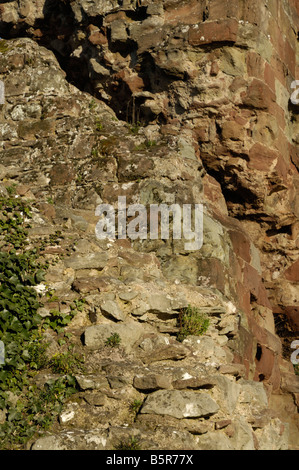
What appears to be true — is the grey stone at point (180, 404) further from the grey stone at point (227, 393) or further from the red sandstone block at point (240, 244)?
the red sandstone block at point (240, 244)

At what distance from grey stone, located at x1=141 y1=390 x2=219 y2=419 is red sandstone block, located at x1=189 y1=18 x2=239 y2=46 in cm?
464

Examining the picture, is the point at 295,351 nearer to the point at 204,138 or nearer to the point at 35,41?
the point at 204,138

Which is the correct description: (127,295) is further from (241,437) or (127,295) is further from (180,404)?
(241,437)

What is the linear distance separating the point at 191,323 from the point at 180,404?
3.71 feet

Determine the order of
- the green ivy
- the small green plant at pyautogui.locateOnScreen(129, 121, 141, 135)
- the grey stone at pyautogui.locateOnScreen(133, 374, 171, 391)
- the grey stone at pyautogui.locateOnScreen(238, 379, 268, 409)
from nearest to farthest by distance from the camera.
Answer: the green ivy → the grey stone at pyautogui.locateOnScreen(133, 374, 171, 391) → the grey stone at pyautogui.locateOnScreen(238, 379, 268, 409) → the small green plant at pyautogui.locateOnScreen(129, 121, 141, 135)

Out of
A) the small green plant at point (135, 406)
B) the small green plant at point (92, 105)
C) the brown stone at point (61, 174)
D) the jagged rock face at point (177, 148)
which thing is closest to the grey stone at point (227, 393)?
the jagged rock face at point (177, 148)

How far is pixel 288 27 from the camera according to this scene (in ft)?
29.7

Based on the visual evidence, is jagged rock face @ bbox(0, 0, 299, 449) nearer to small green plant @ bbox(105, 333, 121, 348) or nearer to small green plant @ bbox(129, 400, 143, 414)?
small green plant @ bbox(105, 333, 121, 348)

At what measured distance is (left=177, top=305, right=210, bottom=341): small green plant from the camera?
555 centimetres

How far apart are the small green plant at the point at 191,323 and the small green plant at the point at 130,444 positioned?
55.0 inches

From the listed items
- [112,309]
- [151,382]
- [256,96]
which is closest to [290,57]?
[256,96]

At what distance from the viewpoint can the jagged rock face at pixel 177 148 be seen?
631cm

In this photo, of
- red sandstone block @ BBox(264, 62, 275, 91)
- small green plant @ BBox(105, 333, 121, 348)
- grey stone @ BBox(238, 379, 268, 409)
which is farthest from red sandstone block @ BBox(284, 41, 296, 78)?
small green plant @ BBox(105, 333, 121, 348)

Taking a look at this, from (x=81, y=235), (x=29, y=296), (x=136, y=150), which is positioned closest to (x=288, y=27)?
(x=136, y=150)
